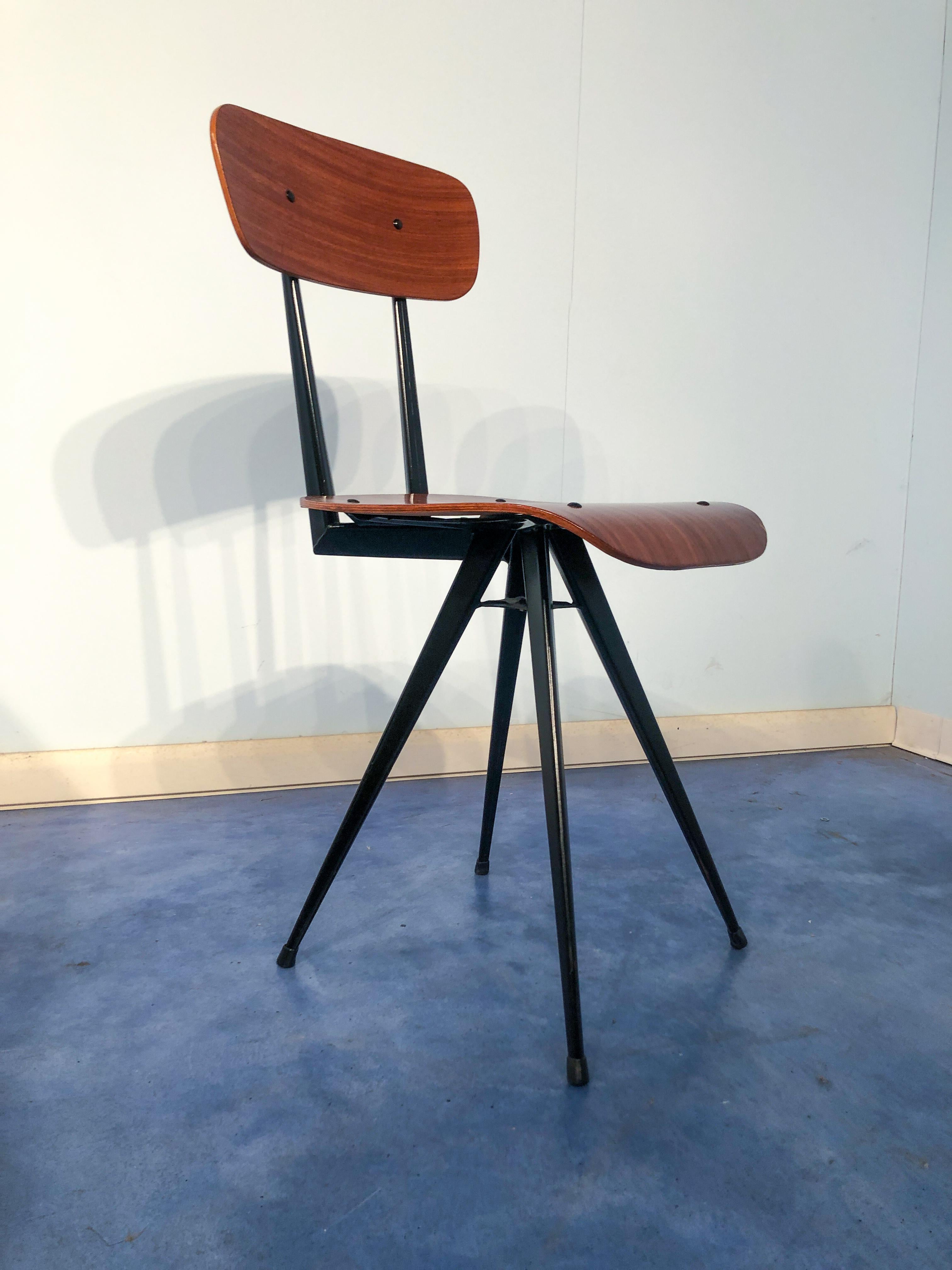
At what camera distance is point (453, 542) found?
100cm

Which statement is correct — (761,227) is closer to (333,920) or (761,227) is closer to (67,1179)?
(333,920)

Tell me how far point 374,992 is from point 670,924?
1.36ft

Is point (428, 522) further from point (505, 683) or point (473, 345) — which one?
point (473, 345)

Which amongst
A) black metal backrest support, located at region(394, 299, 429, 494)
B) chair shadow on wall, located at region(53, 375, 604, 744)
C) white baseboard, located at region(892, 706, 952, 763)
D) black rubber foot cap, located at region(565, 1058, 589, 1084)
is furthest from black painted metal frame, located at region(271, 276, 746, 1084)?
white baseboard, located at region(892, 706, 952, 763)

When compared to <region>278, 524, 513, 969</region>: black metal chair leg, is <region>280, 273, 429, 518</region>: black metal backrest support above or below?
above

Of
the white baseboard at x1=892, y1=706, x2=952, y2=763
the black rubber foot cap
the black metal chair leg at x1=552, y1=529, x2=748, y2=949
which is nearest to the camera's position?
the black rubber foot cap

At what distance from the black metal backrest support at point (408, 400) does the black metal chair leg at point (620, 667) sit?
0.34m

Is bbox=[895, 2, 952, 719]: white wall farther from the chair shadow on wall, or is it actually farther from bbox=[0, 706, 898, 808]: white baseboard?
the chair shadow on wall

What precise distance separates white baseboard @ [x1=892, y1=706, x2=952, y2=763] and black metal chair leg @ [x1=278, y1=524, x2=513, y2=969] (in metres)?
→ 1.57

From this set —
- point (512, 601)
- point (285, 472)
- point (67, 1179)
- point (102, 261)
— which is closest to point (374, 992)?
point (67, 1179)

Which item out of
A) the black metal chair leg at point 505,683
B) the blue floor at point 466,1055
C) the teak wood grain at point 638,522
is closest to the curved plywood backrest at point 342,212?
the teak wood grain at point 638,522

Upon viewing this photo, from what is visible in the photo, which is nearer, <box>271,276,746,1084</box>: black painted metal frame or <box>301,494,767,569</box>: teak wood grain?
<box>301,494,767,569</box>: teak wood grain

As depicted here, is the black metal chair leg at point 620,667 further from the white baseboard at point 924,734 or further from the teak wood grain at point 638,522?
the white baseboard at point 924,734

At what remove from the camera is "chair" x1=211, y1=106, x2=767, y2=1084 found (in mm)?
793
